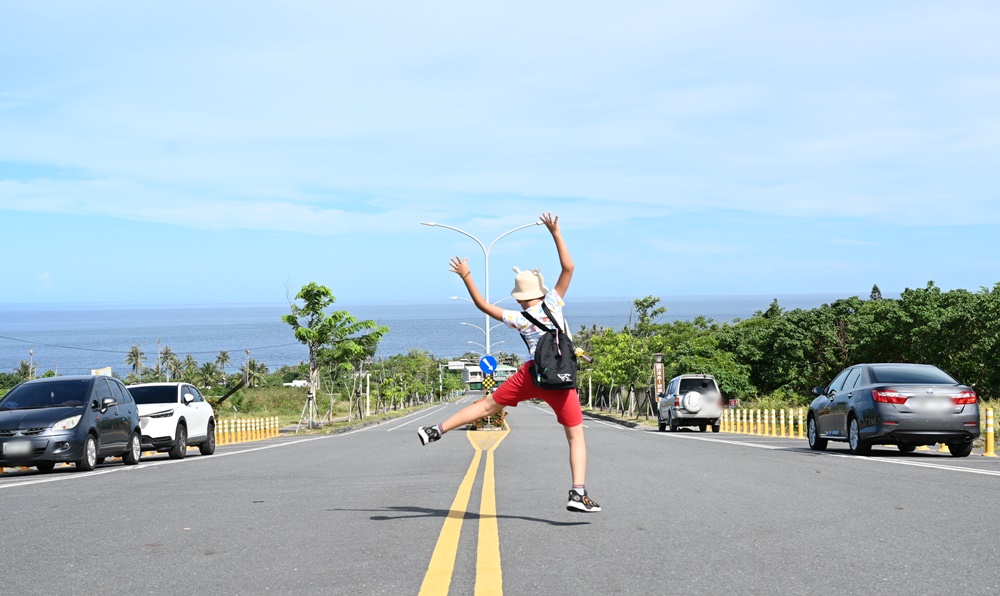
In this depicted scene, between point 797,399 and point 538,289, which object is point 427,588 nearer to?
point 538,289

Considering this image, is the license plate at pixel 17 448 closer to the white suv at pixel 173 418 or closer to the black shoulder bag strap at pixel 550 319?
the white suv at pixel 173 418

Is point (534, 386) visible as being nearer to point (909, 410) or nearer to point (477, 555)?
point (477, 555)

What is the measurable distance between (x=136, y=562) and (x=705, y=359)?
2112 inches

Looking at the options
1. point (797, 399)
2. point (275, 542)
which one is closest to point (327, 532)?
point (275, 542)

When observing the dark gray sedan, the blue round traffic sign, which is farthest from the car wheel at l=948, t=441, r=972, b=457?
the blue round traffic sign

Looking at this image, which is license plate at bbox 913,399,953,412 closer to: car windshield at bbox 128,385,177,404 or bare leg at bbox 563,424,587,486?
bare leg at bbox 563,424,587,486

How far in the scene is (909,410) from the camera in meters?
15.9

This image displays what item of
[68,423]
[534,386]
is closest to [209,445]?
[68,423]

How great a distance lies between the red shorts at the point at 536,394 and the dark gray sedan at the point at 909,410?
32.3ft

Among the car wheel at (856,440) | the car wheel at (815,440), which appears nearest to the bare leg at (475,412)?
the car wheel at (856,440)

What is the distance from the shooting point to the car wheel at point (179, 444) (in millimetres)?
19969

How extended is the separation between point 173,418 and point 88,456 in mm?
4126

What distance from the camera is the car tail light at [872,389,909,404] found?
16000 mm

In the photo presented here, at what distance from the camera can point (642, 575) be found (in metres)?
5.73
